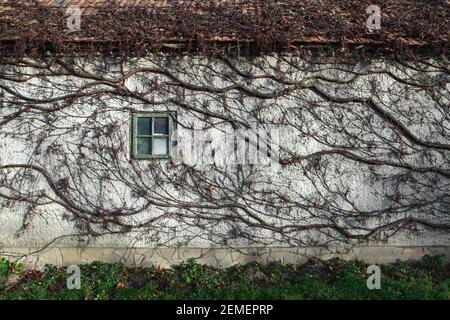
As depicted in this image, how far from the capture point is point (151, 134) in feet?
19.6

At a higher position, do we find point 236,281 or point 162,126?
point 162,126

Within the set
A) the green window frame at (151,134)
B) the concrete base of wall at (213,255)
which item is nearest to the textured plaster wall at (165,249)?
the concrete base of wall at (213,255)

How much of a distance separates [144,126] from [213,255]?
6.62 ft

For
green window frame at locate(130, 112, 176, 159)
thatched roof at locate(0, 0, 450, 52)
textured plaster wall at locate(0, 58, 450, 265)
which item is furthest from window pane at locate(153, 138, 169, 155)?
thatched roof at locate(0, 0, 450, 52)

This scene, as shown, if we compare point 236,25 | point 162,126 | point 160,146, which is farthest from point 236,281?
point 236,25

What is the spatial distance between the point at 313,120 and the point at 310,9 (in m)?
1.81

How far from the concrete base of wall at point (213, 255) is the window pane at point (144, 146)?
135cm

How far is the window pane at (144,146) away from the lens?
6.00 meters

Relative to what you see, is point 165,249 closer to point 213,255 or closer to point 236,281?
point 213,255

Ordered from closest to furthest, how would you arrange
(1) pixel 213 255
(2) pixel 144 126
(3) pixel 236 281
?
(3) pixel 236 281 → (1) pixel 213 255 → (2) pixel 144 126

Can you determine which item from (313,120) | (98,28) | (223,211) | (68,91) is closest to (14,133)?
(68,91)

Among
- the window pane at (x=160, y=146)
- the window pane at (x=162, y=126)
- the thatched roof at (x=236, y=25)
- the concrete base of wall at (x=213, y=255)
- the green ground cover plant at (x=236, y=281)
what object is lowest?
the green ground cover plant at (x=236, y=281)

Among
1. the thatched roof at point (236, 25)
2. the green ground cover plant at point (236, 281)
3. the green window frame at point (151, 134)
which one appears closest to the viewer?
the green ground cover plant at point (236, 281)

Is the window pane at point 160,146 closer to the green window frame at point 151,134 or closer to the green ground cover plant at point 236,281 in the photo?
the green window frame at point 151,134
